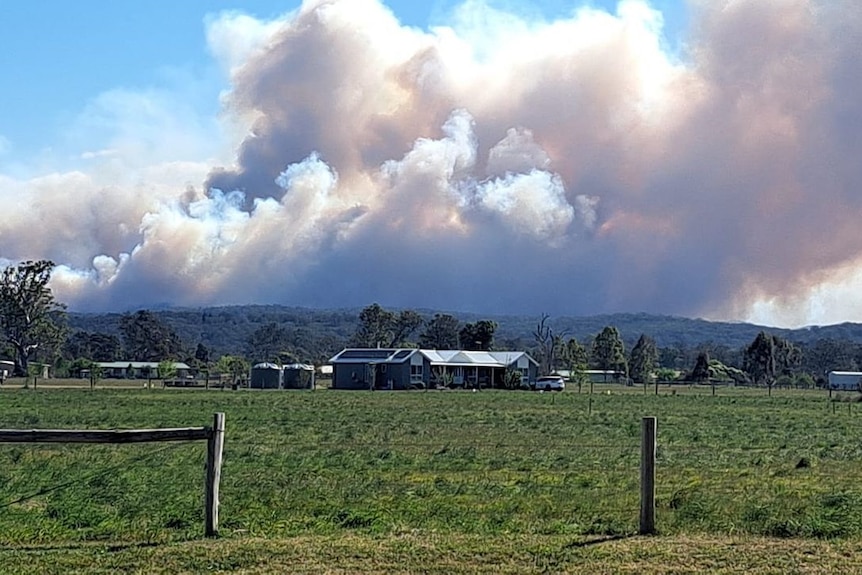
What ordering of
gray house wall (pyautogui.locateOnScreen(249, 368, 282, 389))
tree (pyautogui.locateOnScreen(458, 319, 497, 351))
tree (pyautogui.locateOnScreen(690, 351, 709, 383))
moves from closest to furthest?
gray house wall (pyautogui.locateOnScreen(249, 368, 282, 389)) → tree (pyautogui.locateOnScreen(690, 351, 709, 383)) → tree (pyautogui.locateOnScreen(458, 319, 497, 351))

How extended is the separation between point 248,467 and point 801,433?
20.6 m

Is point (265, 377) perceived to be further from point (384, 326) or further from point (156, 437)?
point (156, 437)

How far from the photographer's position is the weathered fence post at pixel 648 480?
42.0ft

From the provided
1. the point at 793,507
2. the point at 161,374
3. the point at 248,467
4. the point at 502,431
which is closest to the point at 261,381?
the point at 161,374

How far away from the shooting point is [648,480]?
42.0ft

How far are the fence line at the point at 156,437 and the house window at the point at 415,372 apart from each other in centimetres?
9937

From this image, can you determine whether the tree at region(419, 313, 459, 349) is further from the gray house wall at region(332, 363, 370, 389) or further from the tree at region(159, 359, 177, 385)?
the tree at region(159, 359, 177, 385)

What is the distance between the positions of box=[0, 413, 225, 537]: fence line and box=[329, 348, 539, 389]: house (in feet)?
314

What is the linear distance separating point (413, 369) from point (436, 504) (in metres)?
96.9

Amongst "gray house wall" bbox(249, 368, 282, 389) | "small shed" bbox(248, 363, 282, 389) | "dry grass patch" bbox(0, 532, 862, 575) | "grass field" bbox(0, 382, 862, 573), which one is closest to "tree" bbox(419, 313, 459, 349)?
"small shed" bbox(248, 363, 282, 389)

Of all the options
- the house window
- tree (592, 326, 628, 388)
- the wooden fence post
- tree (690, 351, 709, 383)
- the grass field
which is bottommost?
the grass field

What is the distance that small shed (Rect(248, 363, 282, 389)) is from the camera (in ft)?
359

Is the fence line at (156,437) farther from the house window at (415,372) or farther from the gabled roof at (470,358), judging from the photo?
the gabled roof at (470,358)

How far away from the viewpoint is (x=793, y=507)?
15.4m
